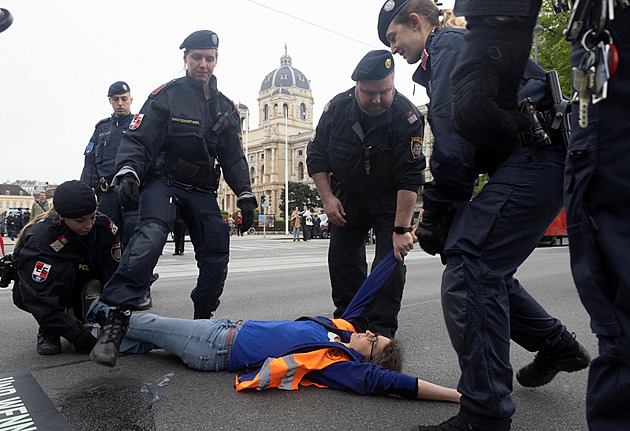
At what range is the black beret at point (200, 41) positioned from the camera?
3.51 metres

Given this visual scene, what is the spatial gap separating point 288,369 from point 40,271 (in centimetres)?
174

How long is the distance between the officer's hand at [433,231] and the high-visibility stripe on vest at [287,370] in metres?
0.91

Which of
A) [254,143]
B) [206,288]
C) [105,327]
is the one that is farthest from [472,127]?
[254,143]

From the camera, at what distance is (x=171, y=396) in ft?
8.02

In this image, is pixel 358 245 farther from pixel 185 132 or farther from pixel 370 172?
pixel 185 132

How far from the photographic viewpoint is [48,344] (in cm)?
322

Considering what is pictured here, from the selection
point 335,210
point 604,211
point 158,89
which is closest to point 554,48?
point 335,210

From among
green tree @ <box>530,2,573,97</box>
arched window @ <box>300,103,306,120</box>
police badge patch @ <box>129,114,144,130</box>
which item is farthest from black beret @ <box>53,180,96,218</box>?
arched window @ <box>300,103,306,120</box>

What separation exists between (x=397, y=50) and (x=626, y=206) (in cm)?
148

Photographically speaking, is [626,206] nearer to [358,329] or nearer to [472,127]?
[472,127]

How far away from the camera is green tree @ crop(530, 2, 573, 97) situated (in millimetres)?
18109

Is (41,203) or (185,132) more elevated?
(185,132)

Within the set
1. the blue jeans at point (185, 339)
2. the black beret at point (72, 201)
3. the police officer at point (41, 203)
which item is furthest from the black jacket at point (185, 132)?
Result: the police officer at point (41, 203)

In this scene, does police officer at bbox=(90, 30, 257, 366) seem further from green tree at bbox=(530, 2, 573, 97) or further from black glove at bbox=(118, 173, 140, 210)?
green tree at bbox=(530, 2, 573, 97)
